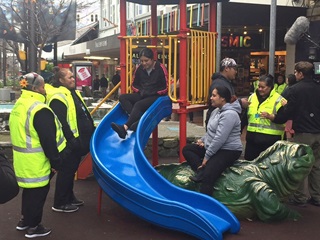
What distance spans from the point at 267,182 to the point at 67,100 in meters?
2.70

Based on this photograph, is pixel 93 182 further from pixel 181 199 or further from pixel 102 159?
pixel 181 199

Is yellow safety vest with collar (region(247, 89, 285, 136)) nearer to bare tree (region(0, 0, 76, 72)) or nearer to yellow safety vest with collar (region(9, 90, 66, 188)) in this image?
yellow safety vest with collar (region(9, 90, 66, 188))

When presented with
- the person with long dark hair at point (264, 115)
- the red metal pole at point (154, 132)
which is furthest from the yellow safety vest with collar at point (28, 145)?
the red metal pole at point (154, 132)

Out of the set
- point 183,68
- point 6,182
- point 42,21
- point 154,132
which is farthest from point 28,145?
point 42,21

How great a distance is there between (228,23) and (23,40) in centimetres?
655

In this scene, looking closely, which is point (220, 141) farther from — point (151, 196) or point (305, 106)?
point (305, 106)

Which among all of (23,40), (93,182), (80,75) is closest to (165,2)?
(93,182)

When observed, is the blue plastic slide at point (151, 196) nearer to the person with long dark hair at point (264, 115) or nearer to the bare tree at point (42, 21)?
the person with long dark hair at point (264, 115)

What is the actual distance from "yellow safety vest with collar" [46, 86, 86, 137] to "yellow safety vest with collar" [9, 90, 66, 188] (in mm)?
691

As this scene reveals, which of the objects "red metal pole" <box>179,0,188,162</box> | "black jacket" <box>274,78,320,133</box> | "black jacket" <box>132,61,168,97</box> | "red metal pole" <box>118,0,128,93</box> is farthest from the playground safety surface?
"red metal pole" <box>118,0,128,93</box>

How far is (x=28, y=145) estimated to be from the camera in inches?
177

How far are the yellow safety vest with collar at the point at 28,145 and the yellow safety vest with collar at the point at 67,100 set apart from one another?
2.27 ft

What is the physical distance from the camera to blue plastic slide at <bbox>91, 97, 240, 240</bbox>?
4.51 metres

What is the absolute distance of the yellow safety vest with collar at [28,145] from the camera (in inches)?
177
